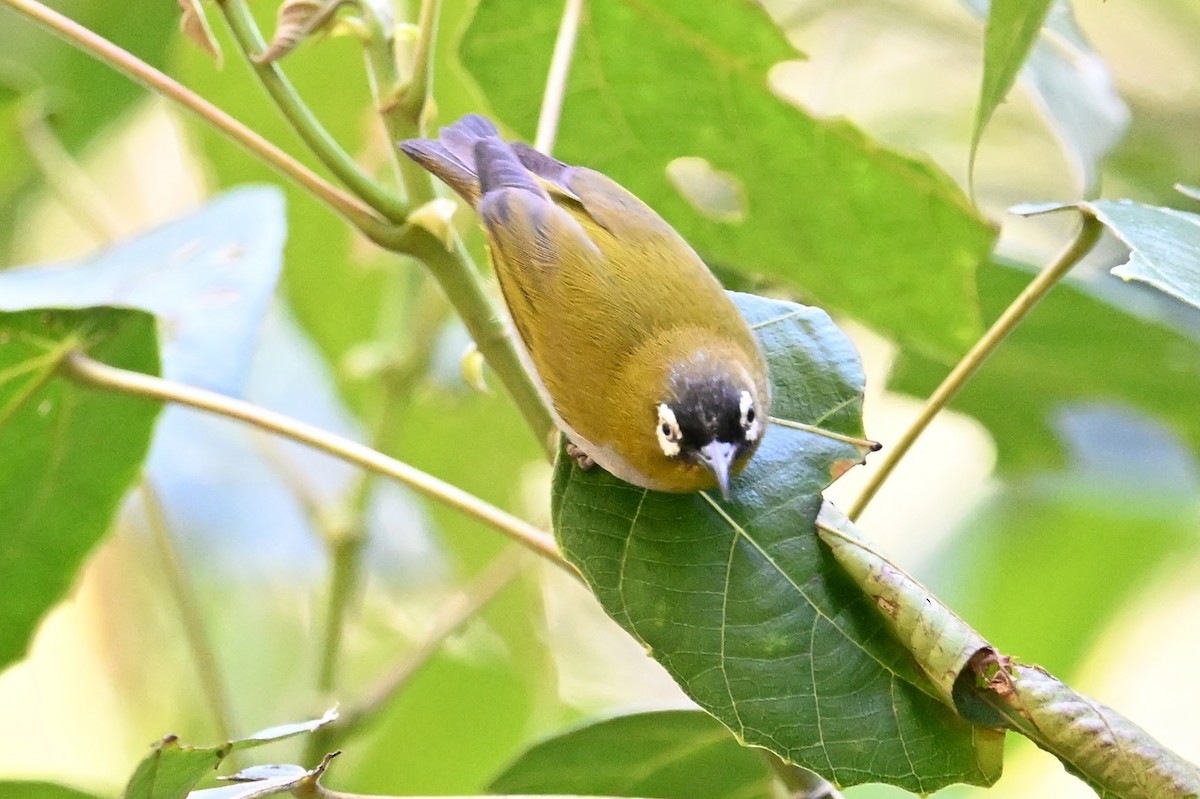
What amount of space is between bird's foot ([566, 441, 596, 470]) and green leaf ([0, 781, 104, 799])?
1.27 feet

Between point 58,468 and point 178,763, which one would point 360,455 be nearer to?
point 178,763

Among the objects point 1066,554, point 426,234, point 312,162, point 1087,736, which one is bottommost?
point 1066,554

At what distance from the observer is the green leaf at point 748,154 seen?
1.03m

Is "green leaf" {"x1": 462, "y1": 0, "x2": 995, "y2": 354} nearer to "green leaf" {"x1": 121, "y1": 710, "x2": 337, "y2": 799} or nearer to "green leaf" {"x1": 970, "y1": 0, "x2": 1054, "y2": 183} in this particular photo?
"green leaf" {"x1": 970, "y1": 0, "x2": 1054, "y2": 183}

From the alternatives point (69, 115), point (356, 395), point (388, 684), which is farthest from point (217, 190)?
point (388, 684)

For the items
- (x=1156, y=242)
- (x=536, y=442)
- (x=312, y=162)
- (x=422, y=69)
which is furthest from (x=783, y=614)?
(x=312, y=162)

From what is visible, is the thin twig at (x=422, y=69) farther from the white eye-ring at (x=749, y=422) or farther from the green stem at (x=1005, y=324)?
the green stem at (x=1005, y=324)

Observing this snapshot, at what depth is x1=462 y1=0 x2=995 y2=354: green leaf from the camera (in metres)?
1.03

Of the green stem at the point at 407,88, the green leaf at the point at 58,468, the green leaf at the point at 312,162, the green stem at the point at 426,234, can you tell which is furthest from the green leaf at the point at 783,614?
the green leaf at the point at 312,162

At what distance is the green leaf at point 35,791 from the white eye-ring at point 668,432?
451mm

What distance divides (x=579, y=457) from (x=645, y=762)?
0.84 ft

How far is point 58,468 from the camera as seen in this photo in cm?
101

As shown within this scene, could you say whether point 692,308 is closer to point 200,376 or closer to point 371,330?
point 200,376

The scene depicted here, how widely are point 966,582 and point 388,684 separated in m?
0.90
